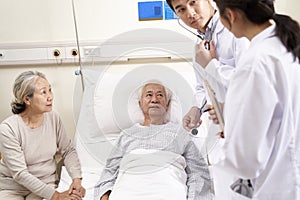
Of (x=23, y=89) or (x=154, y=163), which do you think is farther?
(x=23, y=89)

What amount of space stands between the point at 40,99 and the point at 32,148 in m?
0.28

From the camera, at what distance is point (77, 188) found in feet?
6.63

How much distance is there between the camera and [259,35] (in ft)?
3.30

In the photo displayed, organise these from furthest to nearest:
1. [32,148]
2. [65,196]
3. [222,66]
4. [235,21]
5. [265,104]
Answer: [32,148] < [65,196] < [222,66] < [235,21] < [265,104]

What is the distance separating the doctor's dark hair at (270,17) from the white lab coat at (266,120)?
0.7 inches

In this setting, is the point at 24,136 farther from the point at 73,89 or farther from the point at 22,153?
the point at 73,89

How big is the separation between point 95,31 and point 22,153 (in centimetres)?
97

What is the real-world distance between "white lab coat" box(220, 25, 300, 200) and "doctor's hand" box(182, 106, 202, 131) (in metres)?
0.71

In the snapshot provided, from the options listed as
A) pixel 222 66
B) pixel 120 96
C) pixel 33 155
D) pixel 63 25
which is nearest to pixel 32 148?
pixel 33 155

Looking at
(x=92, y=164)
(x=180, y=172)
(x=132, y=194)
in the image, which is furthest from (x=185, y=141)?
(x=92, y=164)

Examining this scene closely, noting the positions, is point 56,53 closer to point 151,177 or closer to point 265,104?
point 151,177

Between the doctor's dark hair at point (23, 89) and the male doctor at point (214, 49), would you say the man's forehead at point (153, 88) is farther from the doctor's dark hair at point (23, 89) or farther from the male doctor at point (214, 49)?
the doctor's dark hair at point (23, 89)

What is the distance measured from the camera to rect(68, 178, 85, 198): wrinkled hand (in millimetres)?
1981

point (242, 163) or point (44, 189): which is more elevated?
point (242, 163)
